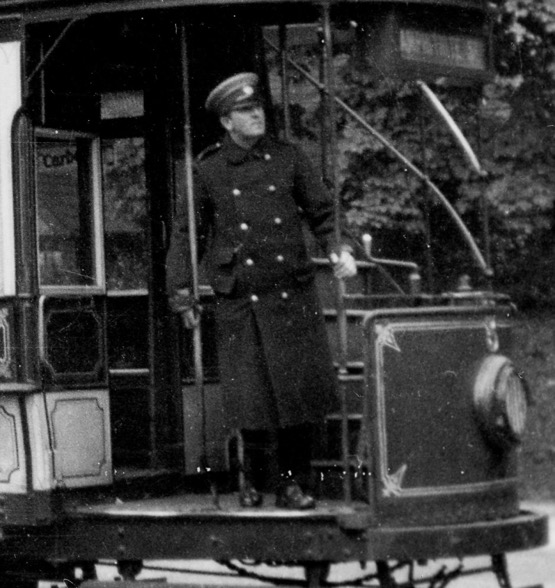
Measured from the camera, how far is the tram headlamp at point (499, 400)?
21.7 feet

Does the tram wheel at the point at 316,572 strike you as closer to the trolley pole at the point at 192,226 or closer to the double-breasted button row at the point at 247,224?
the trolley pole at the point at 192,226

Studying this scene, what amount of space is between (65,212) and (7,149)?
0.57m

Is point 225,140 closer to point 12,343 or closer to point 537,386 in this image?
point 12,343

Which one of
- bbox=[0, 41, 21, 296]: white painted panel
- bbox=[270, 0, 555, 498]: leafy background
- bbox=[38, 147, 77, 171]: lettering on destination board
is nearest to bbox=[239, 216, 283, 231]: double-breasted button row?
bbox=[0, 41, 21, 296]: white painted panel

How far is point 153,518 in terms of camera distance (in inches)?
265

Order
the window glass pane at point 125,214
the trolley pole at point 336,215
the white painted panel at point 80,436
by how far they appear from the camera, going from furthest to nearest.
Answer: the window glass pane at point 125,214 → the white painted panel at point 80,436 → the trolley pole at point 336,215

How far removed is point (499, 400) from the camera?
6621 millimetres

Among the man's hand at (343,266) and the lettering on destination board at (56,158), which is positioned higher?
the lettering on destination board at (56,158)

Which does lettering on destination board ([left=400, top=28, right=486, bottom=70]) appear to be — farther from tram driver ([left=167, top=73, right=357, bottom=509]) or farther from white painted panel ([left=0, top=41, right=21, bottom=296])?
white painted panel ([left=0, top=41, right=21, bottom=296])

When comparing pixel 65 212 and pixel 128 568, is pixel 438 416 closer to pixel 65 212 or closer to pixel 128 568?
pixel 128 568

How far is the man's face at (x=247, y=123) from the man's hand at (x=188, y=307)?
694 millimetres

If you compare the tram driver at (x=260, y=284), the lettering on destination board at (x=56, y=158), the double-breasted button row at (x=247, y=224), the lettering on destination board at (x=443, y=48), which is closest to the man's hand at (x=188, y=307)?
the tram driver at (x=260, y=284)

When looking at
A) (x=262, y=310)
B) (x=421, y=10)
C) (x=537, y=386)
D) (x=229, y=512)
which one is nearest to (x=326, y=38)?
(x=421, y=10)

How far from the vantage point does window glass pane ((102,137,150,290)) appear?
7801mm
